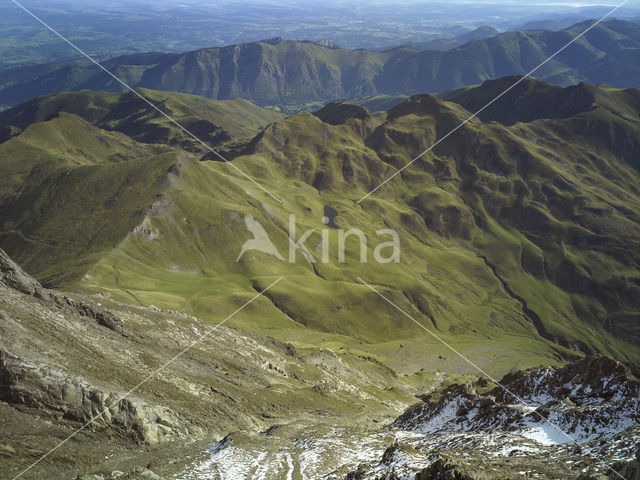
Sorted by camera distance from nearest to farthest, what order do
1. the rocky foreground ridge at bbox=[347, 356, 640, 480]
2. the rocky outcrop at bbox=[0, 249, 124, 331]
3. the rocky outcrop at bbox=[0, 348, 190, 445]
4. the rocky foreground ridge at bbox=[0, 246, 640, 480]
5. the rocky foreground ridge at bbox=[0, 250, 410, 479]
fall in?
the rocky foreground ridge at bbox=[347, 356, 640, 480] → the rocky foreground ridge at bbox=[0, 246, 640, 480] → the rocky foreground ridge at bbox=[0, 250, 410, 479] → the rocky outcrop at bbox=[0, 348, 190, 445] → the rocky outcrop at bbox=[0, 249, 124, 331]

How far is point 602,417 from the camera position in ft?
144

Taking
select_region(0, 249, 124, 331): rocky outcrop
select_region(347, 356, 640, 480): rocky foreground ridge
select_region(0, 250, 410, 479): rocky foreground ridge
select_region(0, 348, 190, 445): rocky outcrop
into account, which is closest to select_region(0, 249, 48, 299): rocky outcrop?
select_region(0, 249, 124, 331): rocky outcrop

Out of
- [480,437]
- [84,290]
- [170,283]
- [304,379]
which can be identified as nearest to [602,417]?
[480,437]

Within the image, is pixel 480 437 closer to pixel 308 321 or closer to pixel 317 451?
pixel 317 451

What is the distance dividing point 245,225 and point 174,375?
141111 millimetres

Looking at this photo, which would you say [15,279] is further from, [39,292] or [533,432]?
[533,432]

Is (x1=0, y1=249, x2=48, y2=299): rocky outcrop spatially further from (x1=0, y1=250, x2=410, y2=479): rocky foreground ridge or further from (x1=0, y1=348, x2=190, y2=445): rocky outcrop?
(x1=0, y1=348, x2=190, y2=445): rocky outcrop

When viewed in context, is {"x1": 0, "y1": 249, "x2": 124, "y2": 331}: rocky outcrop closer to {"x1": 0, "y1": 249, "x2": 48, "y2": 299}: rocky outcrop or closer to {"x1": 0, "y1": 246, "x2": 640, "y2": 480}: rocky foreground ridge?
A: {"x1": 0, "y1": 249, "x2": 48, "y2": 299}: rocky outcrop

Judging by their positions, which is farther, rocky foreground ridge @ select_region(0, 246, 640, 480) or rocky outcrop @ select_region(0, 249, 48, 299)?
rocky outcrop @ select_region(0, 249, 48, 299)

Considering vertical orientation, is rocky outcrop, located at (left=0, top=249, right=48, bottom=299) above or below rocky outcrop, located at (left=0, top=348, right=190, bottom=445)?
above

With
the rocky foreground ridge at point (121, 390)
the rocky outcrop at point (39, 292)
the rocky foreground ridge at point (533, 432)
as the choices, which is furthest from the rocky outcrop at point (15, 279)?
the rocky foreground ridge at point (533, 432)

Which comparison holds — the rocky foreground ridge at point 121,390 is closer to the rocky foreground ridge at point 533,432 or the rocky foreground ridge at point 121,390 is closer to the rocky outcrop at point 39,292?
the rocky outcrop at point 39,292

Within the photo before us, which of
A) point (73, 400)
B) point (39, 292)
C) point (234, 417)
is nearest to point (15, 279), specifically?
point (39, 292)

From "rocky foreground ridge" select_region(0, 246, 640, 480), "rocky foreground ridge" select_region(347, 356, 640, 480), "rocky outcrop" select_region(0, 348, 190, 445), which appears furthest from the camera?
"rocky outcrop" select_region(0, 348, 190, 445)
